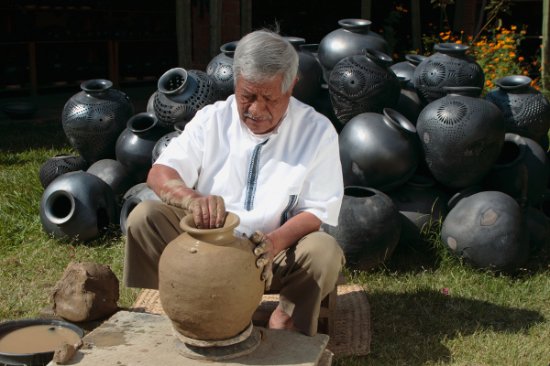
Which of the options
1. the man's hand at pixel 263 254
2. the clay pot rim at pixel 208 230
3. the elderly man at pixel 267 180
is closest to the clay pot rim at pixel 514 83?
the elderly man at pixel 267 180

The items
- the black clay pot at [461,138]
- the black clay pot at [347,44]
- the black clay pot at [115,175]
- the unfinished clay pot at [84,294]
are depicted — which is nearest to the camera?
the unfinished clay pot at [84,294]

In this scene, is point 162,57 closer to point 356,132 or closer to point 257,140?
point 356,132

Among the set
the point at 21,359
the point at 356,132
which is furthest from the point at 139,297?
the point at 356,132

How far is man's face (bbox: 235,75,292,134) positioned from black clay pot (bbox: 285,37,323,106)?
225 cm

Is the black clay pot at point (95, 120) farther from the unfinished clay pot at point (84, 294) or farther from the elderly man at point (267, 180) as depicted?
the elderly man at point (267, 180)

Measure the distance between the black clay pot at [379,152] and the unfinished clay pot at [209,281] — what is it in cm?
227

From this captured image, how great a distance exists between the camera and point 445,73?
5652mm

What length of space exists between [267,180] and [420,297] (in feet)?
5.24

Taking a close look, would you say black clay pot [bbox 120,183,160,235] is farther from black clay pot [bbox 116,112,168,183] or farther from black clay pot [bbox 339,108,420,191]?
black clay pot [bbox 339,108,420,191]

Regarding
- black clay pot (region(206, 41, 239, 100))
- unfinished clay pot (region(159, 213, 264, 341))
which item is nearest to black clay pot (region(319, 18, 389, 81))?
black clay pot (region(206, 41, 239, 100))

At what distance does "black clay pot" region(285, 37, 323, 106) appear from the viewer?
5.72 m

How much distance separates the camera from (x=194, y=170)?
3572mm

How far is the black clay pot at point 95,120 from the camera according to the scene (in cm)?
606

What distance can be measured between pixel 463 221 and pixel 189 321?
2576mm
